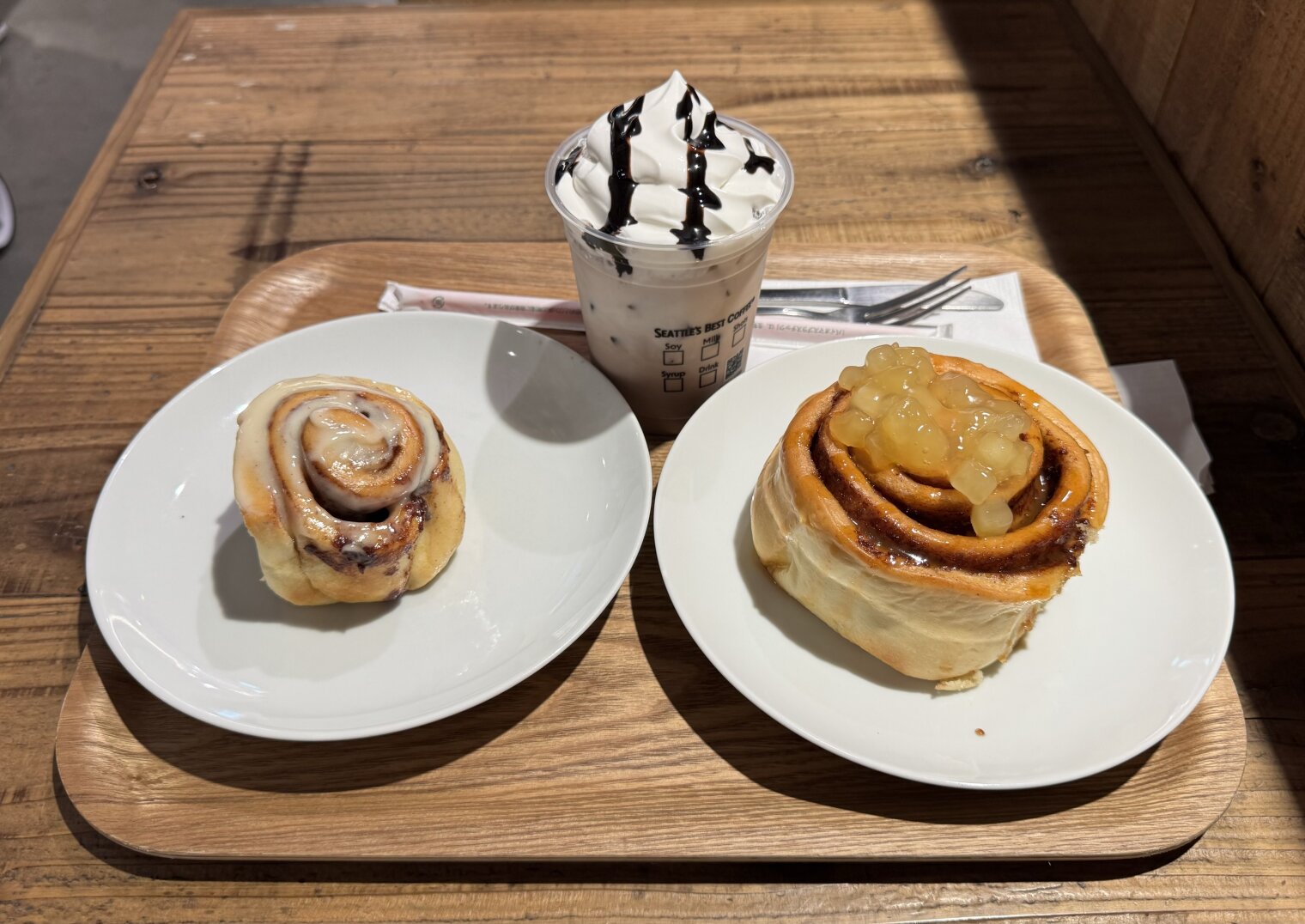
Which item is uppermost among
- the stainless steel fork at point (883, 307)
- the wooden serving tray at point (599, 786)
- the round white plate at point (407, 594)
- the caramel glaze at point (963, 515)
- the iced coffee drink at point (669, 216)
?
the iced coffee drink at point (669, 216)

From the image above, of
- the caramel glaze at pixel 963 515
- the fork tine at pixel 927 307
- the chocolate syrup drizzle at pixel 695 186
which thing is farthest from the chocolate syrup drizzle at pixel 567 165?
the fork tine at pixel 927 307

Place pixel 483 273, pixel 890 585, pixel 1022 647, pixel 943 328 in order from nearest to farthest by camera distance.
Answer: pixel 890 585
pixel 1022 647
pixel 943 328
pixel 483 273

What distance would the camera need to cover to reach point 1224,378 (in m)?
1.68

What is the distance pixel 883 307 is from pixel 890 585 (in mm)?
700

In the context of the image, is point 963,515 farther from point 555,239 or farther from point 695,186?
point 555,239

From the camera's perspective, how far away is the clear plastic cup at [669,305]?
120 cm

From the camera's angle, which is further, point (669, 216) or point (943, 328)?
point (943, 328)

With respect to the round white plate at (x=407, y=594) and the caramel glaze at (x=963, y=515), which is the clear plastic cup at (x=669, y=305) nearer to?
the round white plate at (x=407, y=594)

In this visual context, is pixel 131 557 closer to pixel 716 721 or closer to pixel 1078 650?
pixel 716 721

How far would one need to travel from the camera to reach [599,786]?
3.54 feet

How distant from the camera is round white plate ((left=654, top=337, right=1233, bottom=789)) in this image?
40.9 inches

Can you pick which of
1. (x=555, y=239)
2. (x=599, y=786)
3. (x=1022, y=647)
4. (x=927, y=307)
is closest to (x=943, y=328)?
(x=927, y=307)

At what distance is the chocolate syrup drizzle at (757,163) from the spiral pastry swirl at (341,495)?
0.58 meters

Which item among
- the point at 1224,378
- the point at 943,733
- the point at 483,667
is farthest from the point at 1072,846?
the point at 1224,378
